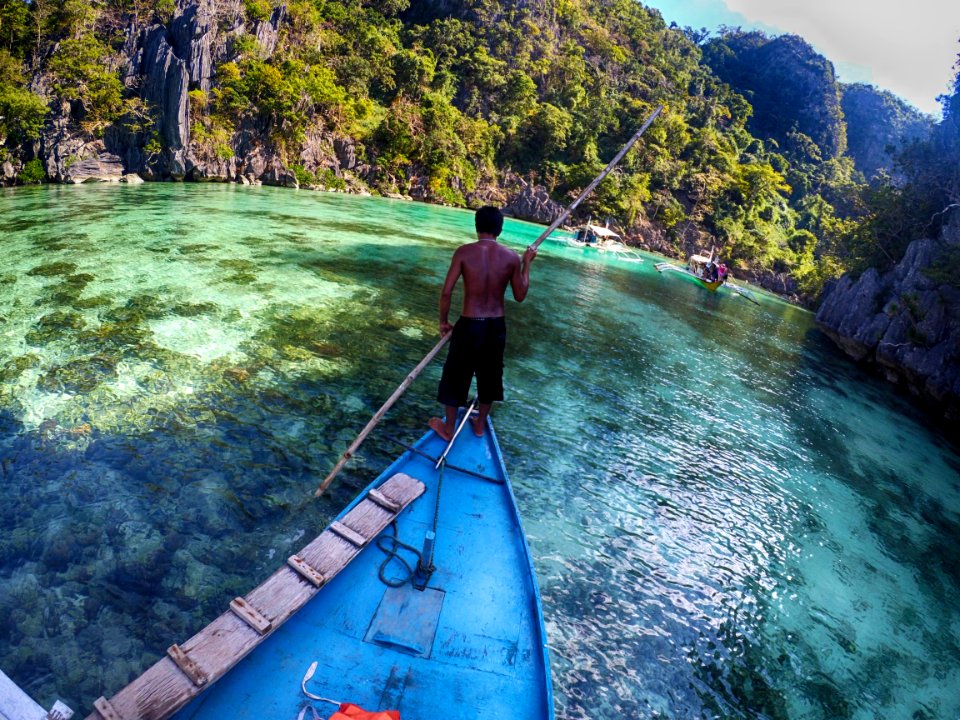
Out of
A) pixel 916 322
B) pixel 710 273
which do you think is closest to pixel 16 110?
pixel 710 273

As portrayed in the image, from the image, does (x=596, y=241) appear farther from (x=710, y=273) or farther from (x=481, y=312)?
(x=481, y=312)

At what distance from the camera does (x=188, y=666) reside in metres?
2.54

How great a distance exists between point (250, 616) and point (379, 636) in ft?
2.53

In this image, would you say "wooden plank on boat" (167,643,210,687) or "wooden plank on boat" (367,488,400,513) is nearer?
"wooden plank on boat" (167,643,210,687)

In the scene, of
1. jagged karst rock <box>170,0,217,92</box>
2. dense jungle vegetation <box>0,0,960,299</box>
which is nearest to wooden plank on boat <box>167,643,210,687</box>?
dense jungle vegetation <box>0,0,960,299</box>

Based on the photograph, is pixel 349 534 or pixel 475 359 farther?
pixel 475 359

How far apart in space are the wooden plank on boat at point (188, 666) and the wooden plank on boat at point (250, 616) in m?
0.32

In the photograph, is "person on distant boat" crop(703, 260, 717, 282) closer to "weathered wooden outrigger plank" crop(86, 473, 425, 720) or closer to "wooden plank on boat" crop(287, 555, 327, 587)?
"weathered wooden outrigger plank" crop(86, 473, 425, 720)

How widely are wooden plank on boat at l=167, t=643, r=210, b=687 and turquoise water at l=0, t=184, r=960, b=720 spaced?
119 centimetres

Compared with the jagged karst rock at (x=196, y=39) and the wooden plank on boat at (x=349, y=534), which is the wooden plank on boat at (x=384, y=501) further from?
the jagged karst rock at (x=196, y=39)

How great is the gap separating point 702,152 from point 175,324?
222ft

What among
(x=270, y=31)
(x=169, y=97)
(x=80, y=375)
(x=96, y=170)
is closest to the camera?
(x=80, y=375)

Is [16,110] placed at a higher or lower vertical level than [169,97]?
lower

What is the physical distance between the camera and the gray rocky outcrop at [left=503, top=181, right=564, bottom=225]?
5294cm
